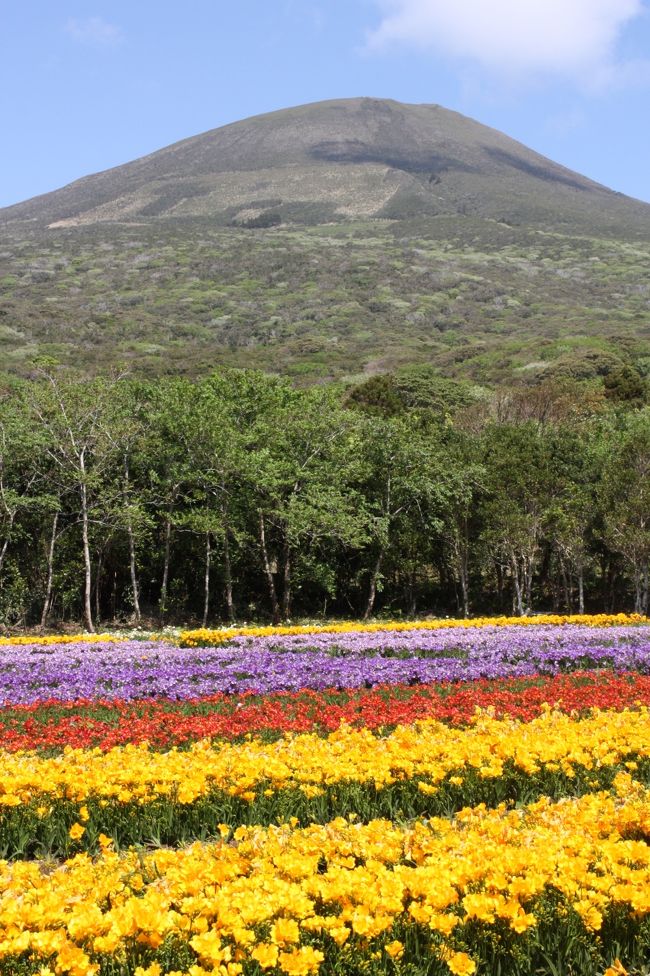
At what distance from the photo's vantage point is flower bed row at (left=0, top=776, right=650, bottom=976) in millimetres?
3453

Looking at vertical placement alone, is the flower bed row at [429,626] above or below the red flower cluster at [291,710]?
below

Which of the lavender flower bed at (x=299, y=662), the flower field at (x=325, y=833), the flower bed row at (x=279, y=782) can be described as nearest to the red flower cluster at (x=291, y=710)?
the flower field at (x=325, y=833)

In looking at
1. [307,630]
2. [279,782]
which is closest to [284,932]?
[279,782]

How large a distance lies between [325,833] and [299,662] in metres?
9.50

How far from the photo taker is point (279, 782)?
19.8 ft

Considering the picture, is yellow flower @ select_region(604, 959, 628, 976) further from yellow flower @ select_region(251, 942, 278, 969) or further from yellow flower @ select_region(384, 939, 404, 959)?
yellow flower @ select_region(251, 942, 278, 969)

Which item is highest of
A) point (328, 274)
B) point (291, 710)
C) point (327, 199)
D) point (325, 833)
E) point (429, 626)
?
point (327, 199)

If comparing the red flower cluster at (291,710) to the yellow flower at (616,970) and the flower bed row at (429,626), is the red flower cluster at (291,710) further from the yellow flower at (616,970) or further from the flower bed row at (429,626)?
the flower bed row at (429,626)

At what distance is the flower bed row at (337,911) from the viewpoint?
11.3ft

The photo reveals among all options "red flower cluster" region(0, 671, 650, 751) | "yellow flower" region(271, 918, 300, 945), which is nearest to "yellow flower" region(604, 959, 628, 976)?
"yellow flower" region(271, 918, 300, 945)

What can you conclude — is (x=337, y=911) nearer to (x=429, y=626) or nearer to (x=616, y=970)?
(x=616, y=970)

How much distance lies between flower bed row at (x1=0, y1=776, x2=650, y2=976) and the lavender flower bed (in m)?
7.86

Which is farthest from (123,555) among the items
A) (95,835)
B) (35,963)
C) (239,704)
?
(35,963)

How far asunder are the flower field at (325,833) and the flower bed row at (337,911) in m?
0.01
